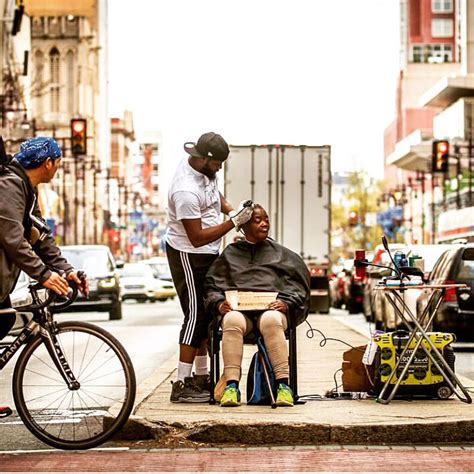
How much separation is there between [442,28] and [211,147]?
15977cm

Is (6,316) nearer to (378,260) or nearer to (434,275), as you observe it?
(434,275)

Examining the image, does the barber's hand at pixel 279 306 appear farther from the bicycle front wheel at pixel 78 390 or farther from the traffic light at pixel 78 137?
the traffic light at pixel 78 137

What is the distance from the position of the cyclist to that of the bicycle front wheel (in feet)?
0.63

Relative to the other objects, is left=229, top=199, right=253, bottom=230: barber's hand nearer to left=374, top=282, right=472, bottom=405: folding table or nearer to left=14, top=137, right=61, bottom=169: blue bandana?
left=374, top=282, right=472, bottom=405: folding table

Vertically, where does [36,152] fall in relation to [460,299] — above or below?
above

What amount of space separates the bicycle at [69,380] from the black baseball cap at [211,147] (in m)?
2.40

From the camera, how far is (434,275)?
24812mm

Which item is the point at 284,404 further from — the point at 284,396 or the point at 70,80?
the point at 70,80

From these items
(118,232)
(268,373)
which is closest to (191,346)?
(268,373)

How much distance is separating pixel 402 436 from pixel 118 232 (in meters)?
127

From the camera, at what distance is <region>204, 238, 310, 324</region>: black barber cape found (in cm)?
1111

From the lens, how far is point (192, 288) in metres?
11.5

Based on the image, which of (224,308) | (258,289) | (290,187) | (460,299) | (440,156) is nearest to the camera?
(224,308)

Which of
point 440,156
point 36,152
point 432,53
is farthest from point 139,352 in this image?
point 432,53
